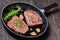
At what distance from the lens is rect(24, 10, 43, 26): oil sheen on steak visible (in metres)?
1.00

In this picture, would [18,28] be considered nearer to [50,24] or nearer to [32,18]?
[32,18]

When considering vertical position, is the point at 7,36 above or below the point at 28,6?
below

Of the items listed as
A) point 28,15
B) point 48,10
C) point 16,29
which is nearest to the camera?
point 16,29

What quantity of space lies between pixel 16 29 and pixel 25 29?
0.05 m

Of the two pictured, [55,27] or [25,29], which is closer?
[25,29]

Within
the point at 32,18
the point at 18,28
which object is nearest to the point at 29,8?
the point at 32,18

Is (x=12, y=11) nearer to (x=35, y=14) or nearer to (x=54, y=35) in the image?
(x=35, y=14)

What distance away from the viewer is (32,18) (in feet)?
3.39

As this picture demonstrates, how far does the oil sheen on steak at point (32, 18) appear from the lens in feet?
3.28

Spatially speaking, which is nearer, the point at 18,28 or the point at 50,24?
the point at 18,28

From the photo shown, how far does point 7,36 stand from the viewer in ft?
3.18

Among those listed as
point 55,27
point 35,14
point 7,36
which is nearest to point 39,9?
point 35,14

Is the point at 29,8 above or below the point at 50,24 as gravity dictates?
above

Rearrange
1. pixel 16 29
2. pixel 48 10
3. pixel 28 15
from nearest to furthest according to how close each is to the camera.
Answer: pixel 16 29 < pixel 28 15 < pixel 48 10
